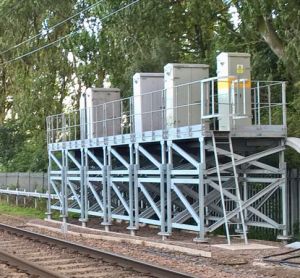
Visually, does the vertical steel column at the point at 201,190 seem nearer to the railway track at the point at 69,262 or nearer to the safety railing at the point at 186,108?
the safety railing at the point at 186,108

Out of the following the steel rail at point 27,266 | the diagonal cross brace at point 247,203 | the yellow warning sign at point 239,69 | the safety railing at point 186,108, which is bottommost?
the steel rail at point 27,266

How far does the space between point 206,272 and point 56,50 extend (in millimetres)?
21495

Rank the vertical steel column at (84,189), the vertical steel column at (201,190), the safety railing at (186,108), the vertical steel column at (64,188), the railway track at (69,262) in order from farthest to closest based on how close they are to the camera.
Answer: the vertical steel column at (64,188) < the vertical steel column at (84,189) < the safety railing at (186,108) < the vertical steel column at (201,190) < the railway track at (69,262)

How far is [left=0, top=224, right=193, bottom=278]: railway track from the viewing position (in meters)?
10.9

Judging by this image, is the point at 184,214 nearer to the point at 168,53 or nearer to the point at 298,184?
the point at 298,184

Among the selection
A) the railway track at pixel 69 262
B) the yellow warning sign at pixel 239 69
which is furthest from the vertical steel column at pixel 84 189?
the yellow warning sign at pixel 239 69

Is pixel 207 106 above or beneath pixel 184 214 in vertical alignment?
above

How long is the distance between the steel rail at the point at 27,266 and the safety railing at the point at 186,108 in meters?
5.56

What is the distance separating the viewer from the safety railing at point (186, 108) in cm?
1488

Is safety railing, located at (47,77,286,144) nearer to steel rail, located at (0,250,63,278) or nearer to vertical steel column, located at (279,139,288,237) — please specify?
vertical steel column, located at (279,139,288,237)

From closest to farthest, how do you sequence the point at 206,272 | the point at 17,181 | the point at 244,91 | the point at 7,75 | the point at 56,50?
1. the point at 206,272
2. the point at 244,91
3. the point at 56,50
4. the point at 17,181
5. the point at 7,75

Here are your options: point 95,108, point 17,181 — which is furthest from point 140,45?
point 17,181

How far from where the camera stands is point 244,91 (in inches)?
580

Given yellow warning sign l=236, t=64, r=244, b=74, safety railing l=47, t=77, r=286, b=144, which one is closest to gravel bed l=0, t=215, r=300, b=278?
safety railing l=47, t=77, r=286, b=144
